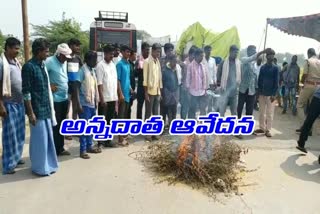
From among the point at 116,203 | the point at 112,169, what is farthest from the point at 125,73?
the point at 116,203

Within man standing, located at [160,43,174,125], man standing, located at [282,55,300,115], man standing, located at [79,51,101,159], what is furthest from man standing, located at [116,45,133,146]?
man standing, located at [282,55,300,115]

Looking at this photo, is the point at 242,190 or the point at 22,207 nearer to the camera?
the point at 22,207

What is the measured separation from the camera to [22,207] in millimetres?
3715

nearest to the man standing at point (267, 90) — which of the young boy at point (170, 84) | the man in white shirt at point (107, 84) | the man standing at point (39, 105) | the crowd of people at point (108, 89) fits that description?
the crowd of people at point (108, 89)

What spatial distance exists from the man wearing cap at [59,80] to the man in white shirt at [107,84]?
571 mm

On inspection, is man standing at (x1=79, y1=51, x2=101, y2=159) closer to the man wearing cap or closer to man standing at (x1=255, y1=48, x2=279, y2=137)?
the man wearing cap

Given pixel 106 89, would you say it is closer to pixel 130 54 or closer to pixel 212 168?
pixel 130 54

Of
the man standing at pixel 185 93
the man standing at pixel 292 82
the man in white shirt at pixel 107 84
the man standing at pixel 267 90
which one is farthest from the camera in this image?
the man standing at pixel 292 82

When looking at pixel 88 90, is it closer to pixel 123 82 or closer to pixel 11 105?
pixel 123 82

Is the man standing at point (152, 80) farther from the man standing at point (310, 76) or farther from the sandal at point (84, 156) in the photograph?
the man standing at point (310, 76)

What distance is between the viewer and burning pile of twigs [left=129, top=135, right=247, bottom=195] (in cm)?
444

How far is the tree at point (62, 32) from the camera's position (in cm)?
2862

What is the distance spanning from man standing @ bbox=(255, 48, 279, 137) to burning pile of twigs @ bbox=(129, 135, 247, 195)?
8.49 ft

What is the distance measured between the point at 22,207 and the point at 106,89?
8.00 ft
